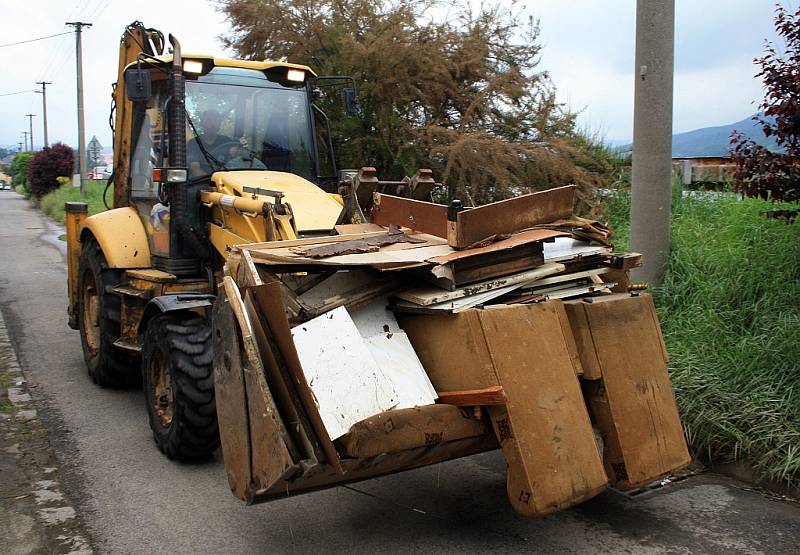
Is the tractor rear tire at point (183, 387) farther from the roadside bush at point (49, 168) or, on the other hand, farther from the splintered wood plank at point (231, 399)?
the roadside bush at point (49, 168)

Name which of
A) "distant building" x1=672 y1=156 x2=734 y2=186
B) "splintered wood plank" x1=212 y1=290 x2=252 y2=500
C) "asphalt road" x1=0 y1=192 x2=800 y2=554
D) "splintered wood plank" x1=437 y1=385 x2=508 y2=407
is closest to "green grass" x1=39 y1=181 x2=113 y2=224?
"distant building" x1=672 y1=156 x2=734 y2=186

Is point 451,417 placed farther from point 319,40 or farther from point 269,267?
point 319,40

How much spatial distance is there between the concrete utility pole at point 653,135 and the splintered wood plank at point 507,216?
2.61m

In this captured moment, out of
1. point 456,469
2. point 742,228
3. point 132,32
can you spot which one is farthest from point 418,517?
point 132,32

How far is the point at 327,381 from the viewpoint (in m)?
3.86

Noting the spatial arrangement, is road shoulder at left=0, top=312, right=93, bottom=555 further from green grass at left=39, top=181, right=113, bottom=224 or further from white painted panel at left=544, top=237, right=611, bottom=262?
green grass at left=39, top=181, right=113, bottom=224

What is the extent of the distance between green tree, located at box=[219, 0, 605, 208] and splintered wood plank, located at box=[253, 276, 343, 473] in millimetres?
6828

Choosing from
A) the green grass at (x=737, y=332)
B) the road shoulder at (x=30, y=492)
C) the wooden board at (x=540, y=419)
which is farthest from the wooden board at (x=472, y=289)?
the road shoulder at (x=30, y=492)

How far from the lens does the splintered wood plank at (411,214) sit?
4.85 meters

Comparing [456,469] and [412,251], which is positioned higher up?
[412,251]

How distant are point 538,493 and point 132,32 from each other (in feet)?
18.6

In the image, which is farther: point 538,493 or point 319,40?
point 319,40

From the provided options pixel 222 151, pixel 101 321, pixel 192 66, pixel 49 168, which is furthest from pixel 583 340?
pixel 49 168

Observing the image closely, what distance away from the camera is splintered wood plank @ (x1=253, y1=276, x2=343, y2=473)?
369 centimetres
